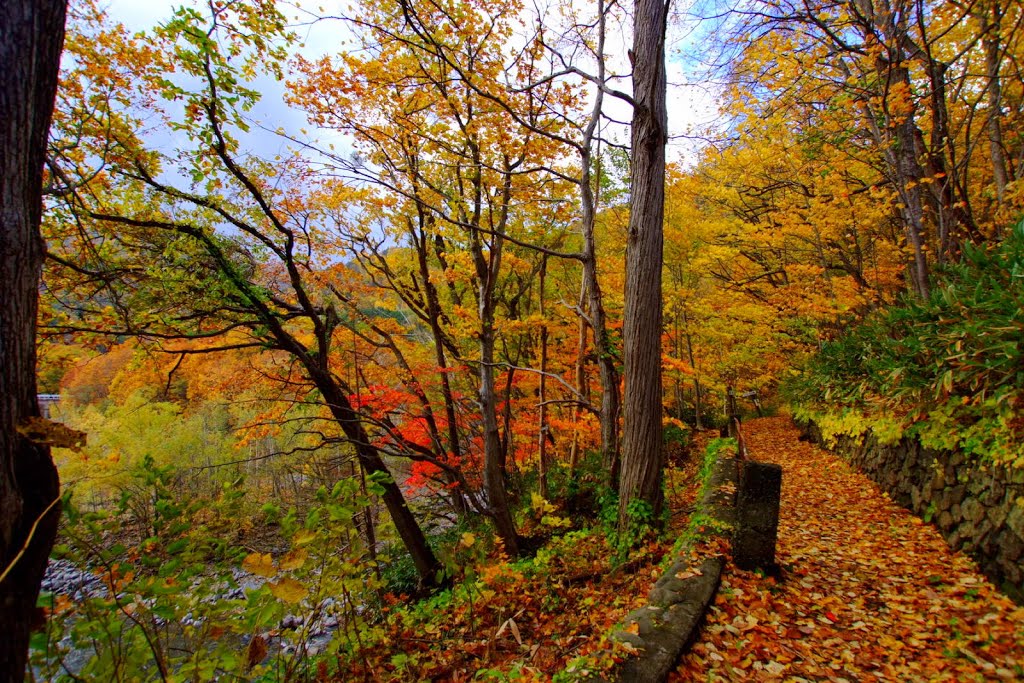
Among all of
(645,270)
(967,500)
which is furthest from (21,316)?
(967,500)

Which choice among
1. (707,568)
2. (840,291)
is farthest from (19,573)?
(840,291)

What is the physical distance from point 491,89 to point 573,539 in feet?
20.7

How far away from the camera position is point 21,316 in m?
1.51

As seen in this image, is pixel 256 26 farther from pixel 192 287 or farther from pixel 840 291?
pixel 840 291

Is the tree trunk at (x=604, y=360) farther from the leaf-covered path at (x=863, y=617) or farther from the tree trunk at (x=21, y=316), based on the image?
the tree trunk at (x=21, y=316)

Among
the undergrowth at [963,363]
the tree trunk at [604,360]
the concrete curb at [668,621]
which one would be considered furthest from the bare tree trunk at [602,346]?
the undergrowth at [963,363]

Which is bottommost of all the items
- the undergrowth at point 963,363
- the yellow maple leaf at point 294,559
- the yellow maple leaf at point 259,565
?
the yellow maple leaf at point 294,559

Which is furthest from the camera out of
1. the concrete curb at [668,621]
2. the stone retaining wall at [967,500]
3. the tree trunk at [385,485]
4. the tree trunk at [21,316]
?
the tree trunk at [385,485]

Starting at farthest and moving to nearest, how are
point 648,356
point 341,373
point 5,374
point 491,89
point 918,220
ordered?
1. point 341,373
2. point 918,220
3. point 491,89
4. point 648,356
5. point 5,374

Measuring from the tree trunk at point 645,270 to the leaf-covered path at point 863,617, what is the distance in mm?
1349

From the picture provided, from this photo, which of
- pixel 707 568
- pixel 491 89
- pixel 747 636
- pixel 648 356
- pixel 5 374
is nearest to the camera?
pixel 5 374

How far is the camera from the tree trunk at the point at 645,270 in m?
4.45

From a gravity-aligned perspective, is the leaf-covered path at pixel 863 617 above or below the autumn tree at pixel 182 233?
below

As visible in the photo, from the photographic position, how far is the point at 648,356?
467 cm
